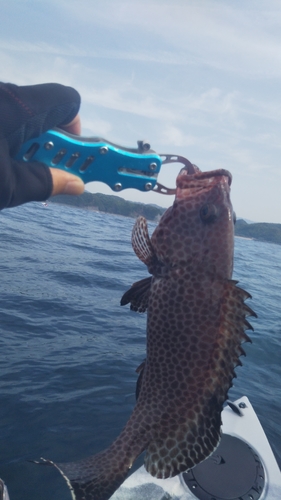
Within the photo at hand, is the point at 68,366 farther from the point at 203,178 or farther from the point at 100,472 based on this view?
the point at 203,178

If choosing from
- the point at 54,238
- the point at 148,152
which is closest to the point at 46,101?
the point at 148,152

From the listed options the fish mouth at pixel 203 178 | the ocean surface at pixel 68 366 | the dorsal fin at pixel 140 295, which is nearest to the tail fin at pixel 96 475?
the dorsal fin at pixel 140 295

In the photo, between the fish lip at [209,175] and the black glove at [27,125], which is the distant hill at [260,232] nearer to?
the fish lip at [209,175]

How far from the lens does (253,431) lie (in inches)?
277

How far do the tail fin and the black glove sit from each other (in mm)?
2466

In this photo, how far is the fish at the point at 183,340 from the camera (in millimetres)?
3025

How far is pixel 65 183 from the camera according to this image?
3967mm

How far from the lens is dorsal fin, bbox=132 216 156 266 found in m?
3.67

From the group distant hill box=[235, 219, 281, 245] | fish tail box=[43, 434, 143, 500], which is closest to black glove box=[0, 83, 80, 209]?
fish tail box=[43, 434, 143, 500]

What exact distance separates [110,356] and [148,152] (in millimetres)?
8019

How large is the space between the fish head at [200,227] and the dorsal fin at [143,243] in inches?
4.6

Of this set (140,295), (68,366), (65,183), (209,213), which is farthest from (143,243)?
(68,366)

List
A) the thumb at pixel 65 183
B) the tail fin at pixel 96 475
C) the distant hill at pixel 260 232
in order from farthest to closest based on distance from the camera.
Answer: the distant hill at pixel 260 232 → the thumb at pixel 65 183 → the tail fin at pixel 96 475

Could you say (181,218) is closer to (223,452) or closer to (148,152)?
(148,152)
